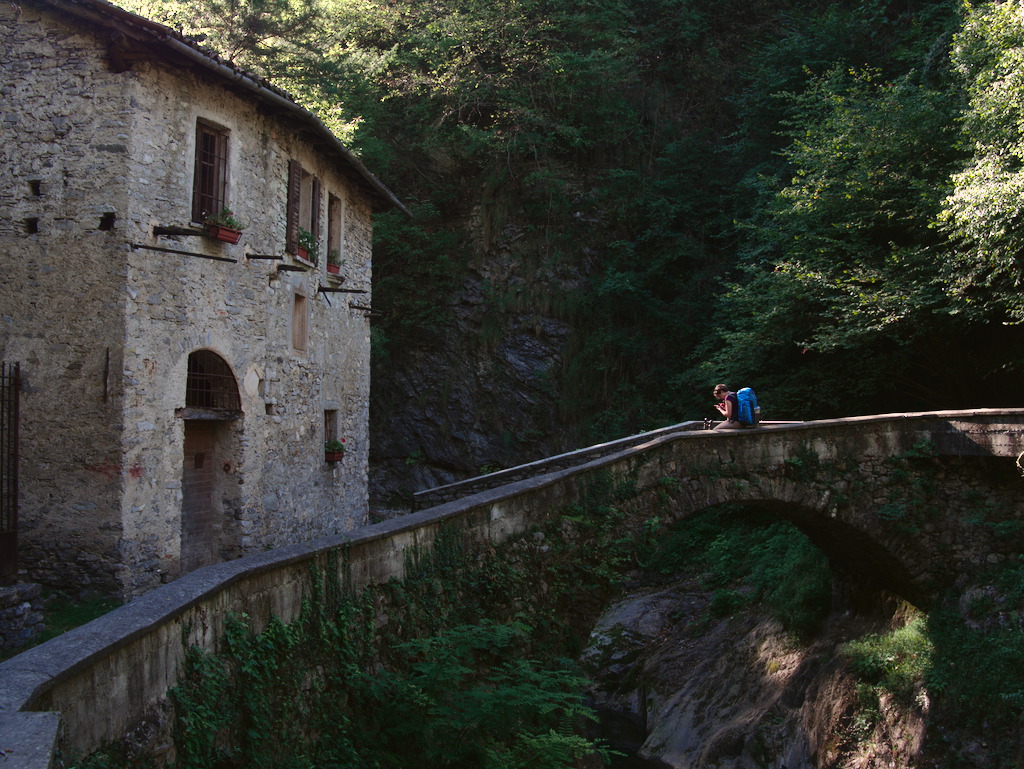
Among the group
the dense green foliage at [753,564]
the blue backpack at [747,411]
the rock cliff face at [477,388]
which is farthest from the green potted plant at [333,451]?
the rock cliff face at [477,388]

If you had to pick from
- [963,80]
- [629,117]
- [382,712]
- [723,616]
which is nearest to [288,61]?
[629,117]

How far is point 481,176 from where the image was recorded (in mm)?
25656

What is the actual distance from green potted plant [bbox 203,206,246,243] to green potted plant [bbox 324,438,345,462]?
4898mm

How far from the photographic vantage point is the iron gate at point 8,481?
962 centimetres

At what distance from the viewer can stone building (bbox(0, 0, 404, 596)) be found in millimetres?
9875

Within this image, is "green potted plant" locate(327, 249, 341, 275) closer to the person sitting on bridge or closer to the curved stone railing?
the curved stone railing

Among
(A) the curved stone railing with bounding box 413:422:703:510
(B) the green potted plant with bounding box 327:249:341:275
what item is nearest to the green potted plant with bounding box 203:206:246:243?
(B) the green potted plant with bounding box 327:249:341:275

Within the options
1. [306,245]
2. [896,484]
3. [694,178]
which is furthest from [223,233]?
[694,178]

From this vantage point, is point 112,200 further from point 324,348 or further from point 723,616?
point 723,616

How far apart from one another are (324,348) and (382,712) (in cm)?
980

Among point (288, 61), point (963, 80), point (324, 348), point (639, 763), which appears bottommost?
point (639, 763)

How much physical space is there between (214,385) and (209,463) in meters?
1.17

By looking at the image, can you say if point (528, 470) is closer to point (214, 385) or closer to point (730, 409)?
point (730, 409)

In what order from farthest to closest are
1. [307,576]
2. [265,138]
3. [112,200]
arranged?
1. [265,138]
2. [112,200]
3. [307,576]
